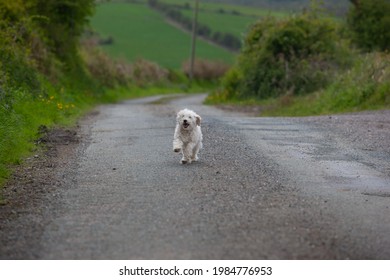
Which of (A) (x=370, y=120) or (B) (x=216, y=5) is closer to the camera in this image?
(A) (x=370, y=120)

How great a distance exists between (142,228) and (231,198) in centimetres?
172

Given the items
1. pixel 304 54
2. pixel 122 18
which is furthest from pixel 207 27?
pixel 304 54

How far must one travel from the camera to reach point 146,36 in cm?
8656

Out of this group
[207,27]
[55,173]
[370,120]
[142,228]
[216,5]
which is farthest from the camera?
[216,5]

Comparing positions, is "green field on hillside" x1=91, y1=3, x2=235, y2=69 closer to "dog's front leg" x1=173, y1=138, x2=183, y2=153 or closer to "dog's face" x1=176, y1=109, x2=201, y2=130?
"dog's face" x1=176, y1=109, x2=201, y2=130

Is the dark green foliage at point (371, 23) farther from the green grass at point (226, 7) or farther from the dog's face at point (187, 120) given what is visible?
the green grass at point (226, 7)

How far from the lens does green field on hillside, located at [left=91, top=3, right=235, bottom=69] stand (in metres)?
77.6

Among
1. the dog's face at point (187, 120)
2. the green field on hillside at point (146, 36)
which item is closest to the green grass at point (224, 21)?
the green field on hillside at point (146, 36)

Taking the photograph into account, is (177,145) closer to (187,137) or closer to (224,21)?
(187,137)

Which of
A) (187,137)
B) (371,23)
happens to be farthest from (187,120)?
(371,23)

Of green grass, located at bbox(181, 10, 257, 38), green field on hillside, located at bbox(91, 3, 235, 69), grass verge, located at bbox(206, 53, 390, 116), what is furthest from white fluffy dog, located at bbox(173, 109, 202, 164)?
green grass, located at bbox(181, 10, 257, 38)

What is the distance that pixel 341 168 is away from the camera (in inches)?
454

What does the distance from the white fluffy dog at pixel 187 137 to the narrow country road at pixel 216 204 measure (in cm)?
25
